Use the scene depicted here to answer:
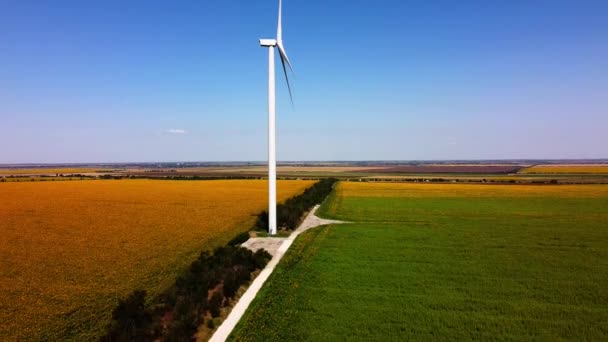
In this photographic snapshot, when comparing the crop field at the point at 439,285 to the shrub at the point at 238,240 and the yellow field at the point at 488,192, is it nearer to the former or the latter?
the shrub at the point at 238,240

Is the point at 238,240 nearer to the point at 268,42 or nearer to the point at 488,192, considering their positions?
the point at 268,42

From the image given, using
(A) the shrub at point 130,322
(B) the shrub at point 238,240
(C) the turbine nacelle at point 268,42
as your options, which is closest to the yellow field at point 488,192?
(B) the shrub at point 238,240

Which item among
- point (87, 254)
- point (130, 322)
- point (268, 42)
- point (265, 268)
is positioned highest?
point (268, 42)

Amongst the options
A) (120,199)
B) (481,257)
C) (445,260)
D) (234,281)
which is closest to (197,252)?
(234,281)

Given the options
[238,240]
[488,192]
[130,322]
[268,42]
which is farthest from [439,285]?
[488,192]

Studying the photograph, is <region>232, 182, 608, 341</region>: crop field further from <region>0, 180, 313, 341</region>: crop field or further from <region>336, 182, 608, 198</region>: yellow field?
<region>336, 182, 608, 198</region>: yellow field

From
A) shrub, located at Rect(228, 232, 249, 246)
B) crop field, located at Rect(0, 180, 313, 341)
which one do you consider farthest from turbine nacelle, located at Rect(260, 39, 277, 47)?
crop field, located at Rect(0, 180, 313, 341)

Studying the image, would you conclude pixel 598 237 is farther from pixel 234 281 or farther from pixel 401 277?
pixel 234 281
